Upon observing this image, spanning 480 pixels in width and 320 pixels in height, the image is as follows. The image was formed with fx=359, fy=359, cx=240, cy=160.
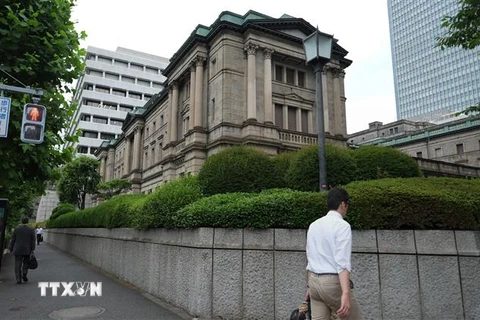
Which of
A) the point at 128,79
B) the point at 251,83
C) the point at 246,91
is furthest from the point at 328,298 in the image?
the point at 128,79

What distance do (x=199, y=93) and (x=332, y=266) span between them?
29696 mm

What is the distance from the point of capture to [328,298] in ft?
11.6

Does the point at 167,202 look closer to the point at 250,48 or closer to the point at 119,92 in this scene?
the point at 250,48

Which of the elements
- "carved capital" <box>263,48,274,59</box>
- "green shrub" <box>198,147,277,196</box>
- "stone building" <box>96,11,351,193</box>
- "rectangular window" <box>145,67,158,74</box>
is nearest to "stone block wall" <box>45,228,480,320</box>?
"green shrub" <box>198,147,277,196</box>

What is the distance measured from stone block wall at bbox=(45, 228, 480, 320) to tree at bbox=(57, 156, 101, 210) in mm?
45625

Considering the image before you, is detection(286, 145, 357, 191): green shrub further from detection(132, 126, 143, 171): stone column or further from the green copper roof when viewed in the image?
detection(132, 126, 143, 171): stone column

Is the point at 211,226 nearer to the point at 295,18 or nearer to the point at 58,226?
the point at 58,226

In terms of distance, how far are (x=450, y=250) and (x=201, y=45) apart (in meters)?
30.0

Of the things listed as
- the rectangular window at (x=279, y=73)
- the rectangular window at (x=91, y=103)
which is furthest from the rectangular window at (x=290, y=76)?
the rectangular window at (x=91, y=103)

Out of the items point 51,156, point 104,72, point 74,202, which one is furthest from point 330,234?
point 104,72

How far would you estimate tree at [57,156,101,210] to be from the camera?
48.5 m

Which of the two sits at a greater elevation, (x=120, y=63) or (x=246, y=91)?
(x=120, y=63)

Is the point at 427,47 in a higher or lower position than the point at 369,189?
higher

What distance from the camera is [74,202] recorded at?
5031cm
